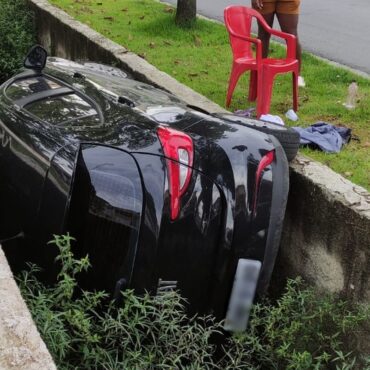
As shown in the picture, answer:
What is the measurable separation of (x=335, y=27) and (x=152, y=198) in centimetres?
825

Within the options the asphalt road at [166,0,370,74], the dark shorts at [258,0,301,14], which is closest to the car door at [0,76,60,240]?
the dark shorts at [258,0,301,14]

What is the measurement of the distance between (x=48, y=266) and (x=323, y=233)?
149cm

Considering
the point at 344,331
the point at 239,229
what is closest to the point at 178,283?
the point at 239,229

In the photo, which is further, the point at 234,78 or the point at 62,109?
the point at 234,78

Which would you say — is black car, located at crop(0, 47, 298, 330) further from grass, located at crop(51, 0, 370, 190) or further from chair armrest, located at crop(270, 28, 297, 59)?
chair armrest, located at crop(270, 28, 297, 59)

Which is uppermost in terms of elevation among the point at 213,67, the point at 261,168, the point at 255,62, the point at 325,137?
the point at 261,168

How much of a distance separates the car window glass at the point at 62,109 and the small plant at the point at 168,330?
0.76 m

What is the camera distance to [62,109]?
3.54 m

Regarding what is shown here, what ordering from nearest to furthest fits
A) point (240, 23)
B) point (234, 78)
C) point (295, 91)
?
point (295, 91), point (234, 78), point (240, 23)

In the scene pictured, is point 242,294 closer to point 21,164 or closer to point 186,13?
Result: point 21,164

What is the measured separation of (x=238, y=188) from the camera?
315 cm

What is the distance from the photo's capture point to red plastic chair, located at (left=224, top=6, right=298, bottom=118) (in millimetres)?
5344

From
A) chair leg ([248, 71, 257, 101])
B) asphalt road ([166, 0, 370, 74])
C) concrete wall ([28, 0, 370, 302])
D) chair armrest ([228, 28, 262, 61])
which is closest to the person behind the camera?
concrete wall ([28, 0, 370, 302])

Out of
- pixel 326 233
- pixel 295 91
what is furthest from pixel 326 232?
pixel 295 91
